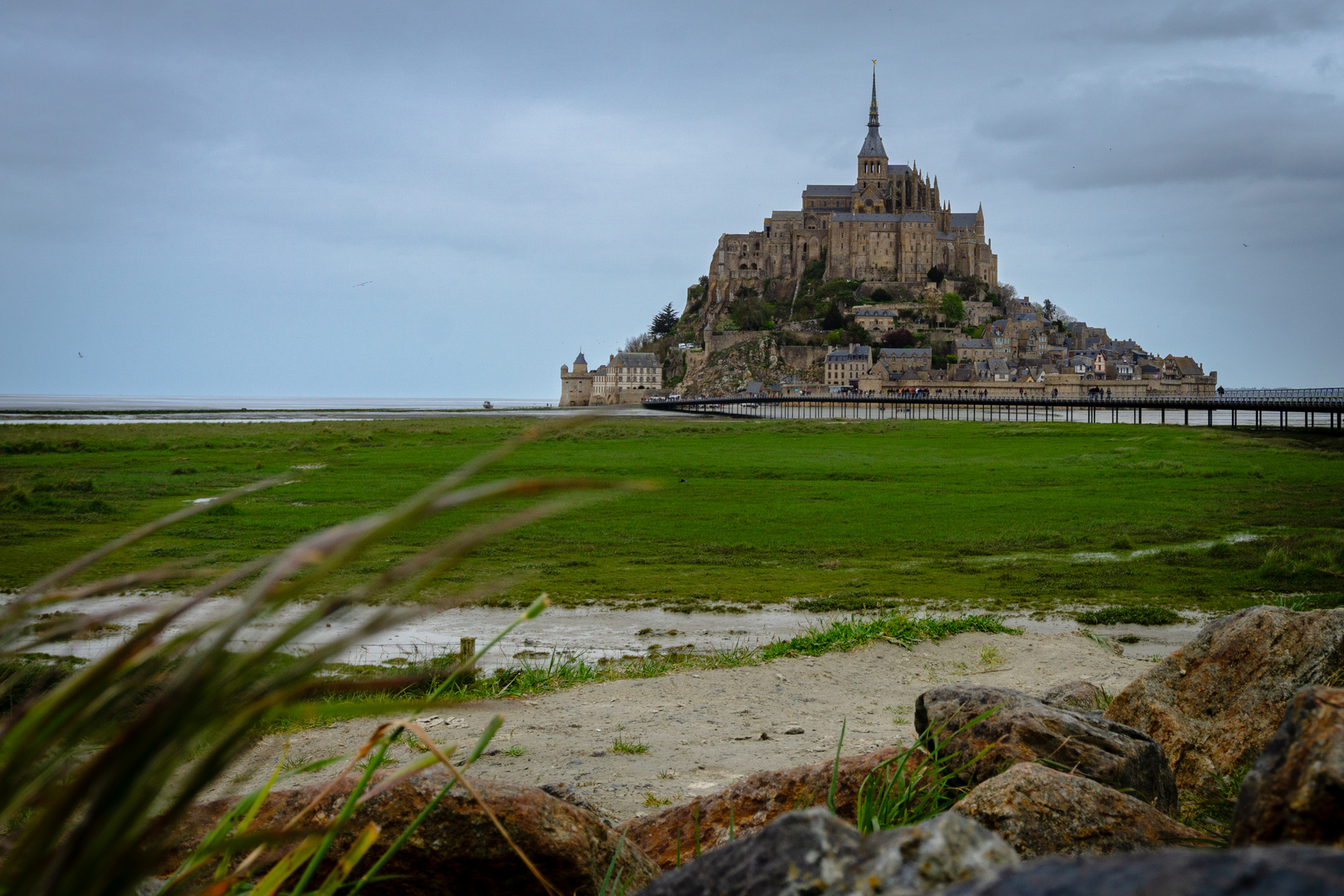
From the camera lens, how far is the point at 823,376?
114125mm

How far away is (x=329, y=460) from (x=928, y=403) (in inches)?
2677

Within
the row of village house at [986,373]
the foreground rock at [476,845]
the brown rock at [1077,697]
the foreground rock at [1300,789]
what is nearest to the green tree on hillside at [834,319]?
the row of village house at [986,373]

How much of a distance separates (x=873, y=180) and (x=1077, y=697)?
13064 cm

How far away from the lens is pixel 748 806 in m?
3.37

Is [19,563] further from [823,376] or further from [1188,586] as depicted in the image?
[823,376]

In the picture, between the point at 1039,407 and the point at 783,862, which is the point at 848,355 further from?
the point at 783,862

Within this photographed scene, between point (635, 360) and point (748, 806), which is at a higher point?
point (635, 360)

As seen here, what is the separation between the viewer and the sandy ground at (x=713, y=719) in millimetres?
4922

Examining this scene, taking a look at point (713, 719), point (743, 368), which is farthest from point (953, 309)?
point (713, 719)

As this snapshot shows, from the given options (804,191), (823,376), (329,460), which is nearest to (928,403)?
(823,376)

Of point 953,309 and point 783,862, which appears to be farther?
point 953,309

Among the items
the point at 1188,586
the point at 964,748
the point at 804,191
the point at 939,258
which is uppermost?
the point at 804,191

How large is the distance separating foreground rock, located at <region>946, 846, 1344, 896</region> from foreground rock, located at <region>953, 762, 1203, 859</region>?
6.59 feet

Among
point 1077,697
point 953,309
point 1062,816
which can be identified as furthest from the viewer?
point 953,309
